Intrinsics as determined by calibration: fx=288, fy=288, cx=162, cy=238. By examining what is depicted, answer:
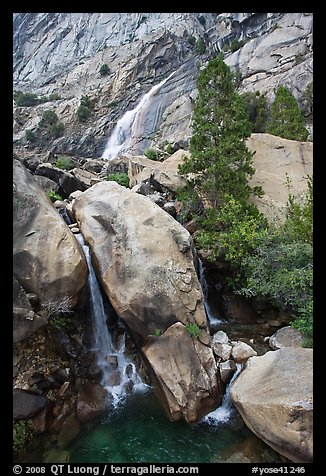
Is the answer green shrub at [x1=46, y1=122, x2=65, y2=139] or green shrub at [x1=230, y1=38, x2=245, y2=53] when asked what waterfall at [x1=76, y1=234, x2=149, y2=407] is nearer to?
green shrub at [x1=46, y1=122, x2=65, y2=139]

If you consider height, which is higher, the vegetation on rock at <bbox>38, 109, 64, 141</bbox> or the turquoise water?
the vegetation on rock at <bbox>38, 109, 64, 141</bbox>

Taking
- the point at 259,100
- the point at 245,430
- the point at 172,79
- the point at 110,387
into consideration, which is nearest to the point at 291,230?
the point at 245,430

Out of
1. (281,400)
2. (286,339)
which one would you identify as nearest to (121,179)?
(286,339)

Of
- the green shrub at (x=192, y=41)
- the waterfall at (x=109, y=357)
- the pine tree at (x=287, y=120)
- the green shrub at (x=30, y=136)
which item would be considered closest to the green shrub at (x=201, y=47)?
the green shrub at (x=192, y=41)

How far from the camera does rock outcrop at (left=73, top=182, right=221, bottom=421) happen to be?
8070 mm

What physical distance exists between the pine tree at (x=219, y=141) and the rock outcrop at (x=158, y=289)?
3.80 m

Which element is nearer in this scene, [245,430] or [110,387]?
[245,430]

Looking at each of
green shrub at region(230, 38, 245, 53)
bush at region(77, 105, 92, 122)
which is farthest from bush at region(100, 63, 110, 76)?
green shrub at region(230, 38, 245, 53)

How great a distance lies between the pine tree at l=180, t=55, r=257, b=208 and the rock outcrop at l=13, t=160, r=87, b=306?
22.3 feet

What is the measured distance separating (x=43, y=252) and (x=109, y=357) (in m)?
4.18

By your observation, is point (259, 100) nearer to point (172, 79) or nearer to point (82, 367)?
point (172, 79)
